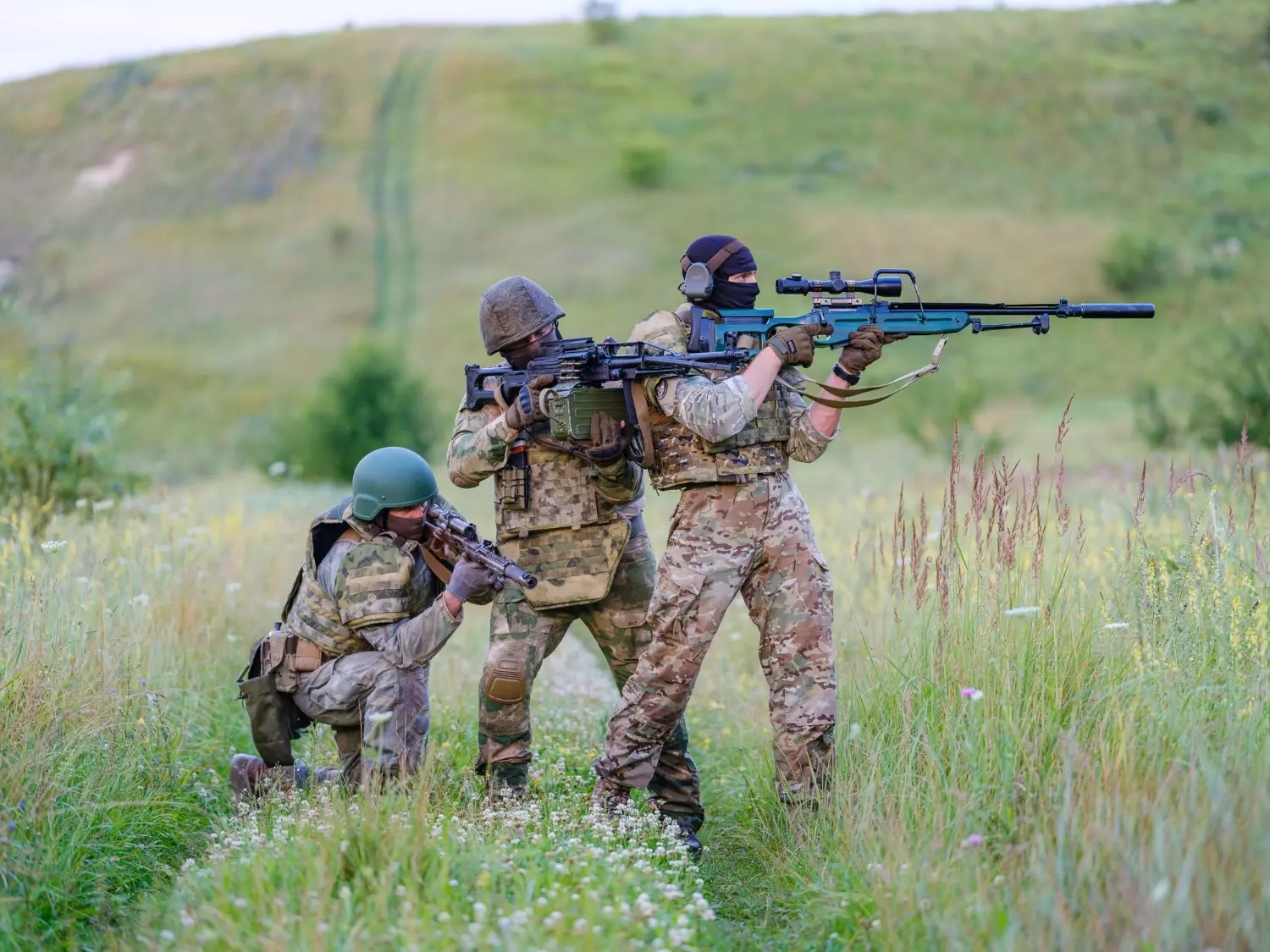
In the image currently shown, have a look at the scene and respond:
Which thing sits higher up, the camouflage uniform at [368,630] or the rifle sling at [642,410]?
the rifle sling at [642,410]

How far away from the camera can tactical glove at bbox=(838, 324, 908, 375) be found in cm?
505

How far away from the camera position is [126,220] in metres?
55.3

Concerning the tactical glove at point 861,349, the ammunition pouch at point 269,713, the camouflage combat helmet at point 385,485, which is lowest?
the ammunition pouch at point 269,713

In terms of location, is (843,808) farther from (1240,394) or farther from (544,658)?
(1240,394)

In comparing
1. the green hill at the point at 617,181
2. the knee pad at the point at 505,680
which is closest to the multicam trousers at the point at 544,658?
the knee pad at the point at 505,680

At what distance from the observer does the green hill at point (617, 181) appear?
40.9 metres

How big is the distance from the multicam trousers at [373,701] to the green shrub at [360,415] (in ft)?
52.1

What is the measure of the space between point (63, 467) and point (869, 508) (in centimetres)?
726

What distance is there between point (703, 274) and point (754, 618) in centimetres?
144

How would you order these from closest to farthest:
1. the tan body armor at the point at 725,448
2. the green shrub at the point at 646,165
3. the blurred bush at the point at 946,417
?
the tan body armor at the point at 725,448 < the blurred bush at the point at 946,417 < the green shrub at the point at 646,165

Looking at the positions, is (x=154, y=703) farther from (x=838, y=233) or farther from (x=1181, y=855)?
(x=838, y=233)

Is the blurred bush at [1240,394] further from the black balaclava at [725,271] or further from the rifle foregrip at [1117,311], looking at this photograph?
the black balaclava at [725,271]

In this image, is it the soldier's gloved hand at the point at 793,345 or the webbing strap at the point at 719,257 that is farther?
the webbing strap at the point at 719,257

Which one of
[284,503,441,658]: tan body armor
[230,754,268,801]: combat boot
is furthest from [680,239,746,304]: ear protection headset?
[230,754,268,801]: combat boot
